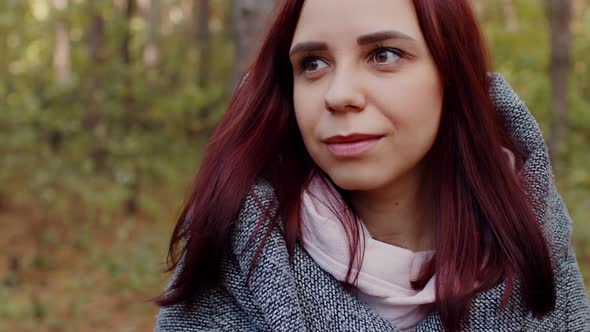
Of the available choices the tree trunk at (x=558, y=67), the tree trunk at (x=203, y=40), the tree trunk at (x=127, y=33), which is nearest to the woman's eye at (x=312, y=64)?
the tree trunk at (x=558, y=67)

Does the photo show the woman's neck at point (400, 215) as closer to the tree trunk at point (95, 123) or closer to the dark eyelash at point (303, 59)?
the dark eyelash at point (303, 59)

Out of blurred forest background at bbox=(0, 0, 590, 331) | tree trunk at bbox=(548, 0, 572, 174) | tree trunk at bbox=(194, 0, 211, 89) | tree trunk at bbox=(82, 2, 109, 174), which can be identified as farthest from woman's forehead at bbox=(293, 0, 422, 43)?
tree trunk at bbox=(194, 0, 211, 89)

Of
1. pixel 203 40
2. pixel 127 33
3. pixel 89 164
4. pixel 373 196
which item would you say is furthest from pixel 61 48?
pixel 373 196

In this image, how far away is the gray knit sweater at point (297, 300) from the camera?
4.91ft

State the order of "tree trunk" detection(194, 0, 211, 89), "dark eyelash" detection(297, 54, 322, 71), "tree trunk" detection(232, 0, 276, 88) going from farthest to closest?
"tree trunk" detection(194, 0, 211, 89), "tree trunk" detection(232, 0, 276, 88), "dark eyelash" detection(297, 54, 322, 71)

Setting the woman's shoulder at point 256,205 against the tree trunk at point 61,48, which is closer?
the woman's shoulder at point 256,205

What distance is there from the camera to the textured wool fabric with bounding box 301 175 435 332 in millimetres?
1553

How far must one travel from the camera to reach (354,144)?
1468 millimetres

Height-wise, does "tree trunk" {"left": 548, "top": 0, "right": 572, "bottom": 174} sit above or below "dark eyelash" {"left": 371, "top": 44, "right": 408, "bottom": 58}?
below

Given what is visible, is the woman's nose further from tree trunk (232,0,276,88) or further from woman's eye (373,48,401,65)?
tree trunk (232,0,276,88)

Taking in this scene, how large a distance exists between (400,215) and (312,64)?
45cm

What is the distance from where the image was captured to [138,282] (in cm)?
634

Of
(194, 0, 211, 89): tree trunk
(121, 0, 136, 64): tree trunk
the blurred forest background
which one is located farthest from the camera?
(194, 0, 211, 89): tree trunk

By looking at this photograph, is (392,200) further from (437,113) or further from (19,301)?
(19,301)
